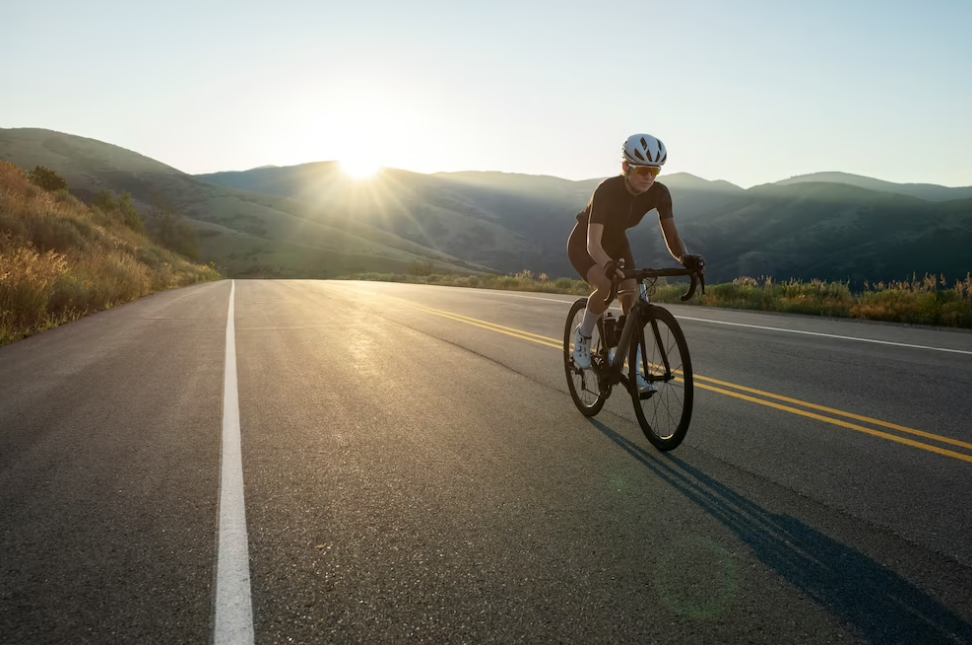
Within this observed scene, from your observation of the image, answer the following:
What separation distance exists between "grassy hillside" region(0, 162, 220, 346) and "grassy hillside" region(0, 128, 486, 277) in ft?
151

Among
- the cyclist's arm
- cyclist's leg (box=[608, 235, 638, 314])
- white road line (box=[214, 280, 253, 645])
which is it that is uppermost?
the cyclist's arm

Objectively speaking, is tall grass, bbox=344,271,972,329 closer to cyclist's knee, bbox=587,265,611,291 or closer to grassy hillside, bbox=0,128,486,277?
cyclist's knee, bbox=587,265,611,291

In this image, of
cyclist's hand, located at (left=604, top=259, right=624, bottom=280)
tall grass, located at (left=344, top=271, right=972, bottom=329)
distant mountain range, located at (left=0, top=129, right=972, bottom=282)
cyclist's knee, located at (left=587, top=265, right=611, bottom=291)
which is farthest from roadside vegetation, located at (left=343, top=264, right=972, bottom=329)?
distant mountain range, located at (left=0, top=129, right=972, bottom=282)

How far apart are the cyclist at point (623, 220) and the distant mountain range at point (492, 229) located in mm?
78822

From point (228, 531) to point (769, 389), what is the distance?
549 centimetres

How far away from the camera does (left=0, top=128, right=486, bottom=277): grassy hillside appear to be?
284 ft

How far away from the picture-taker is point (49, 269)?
1435 centimetres

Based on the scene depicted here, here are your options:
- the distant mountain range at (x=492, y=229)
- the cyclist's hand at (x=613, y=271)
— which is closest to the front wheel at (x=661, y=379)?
the cyclist's hand at (x=613, y=271)

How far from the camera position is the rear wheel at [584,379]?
567cm

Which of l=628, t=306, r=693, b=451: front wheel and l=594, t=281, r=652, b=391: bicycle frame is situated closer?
l=628, t=306, r=693, b=451: front wheel

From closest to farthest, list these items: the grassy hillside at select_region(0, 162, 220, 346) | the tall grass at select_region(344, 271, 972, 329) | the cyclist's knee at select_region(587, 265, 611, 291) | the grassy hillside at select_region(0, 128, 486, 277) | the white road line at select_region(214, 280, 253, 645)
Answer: the white road line at select_region(214, 280, 253, 645)
the cyclist's knee at select_region(587, 265, 611, 291)
the grassy hillside at select_region(0, 162, 220, 346)
the tall grass at select_region(344, 271, 972, 329)
the grassy hillside at select_region(0, 128, 486, 277)

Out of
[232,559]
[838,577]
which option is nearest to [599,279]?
[838,577]

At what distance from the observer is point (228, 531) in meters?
3.32

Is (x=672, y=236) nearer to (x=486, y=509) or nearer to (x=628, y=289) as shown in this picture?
(x=628, y=289)
